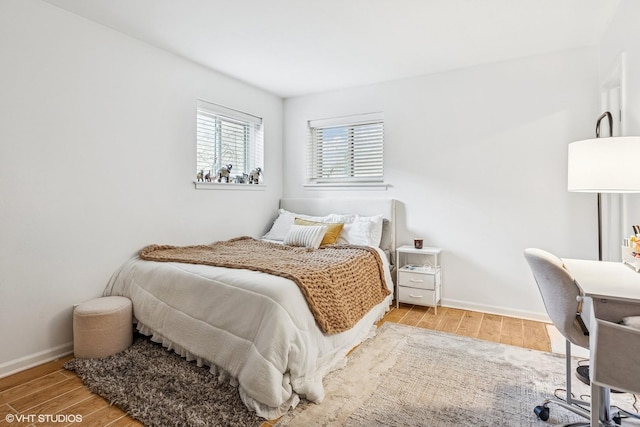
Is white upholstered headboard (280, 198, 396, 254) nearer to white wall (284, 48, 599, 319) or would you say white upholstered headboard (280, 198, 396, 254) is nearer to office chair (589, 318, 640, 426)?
white wall (284, 48, 599, 319)

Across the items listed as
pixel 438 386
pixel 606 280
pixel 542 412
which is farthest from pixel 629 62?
pixel 438 386

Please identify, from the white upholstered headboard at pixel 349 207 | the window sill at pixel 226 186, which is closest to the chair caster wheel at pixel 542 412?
the white upholstered headboard at pixel 349 207

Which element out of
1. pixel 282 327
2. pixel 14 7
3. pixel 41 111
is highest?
pixel 14 7

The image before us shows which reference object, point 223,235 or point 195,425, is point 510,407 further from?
point 223,235

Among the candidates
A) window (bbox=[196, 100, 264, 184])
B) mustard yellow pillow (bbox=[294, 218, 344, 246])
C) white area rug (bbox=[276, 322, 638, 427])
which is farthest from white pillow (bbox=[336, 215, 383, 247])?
window (bbox=[196, 100, 264, 184])

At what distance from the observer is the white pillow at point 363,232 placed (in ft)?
12.0

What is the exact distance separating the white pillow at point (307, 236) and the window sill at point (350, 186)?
33.9 inches

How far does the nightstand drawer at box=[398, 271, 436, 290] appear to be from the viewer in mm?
3432

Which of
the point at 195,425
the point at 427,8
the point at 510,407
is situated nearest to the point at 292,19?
the point at 427,8

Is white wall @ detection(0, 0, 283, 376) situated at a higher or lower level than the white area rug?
higher

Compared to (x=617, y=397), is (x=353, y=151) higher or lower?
higher

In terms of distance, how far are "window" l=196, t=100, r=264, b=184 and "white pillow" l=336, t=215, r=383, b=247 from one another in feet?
4.64

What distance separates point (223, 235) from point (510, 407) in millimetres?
3015

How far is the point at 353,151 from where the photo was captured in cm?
436
